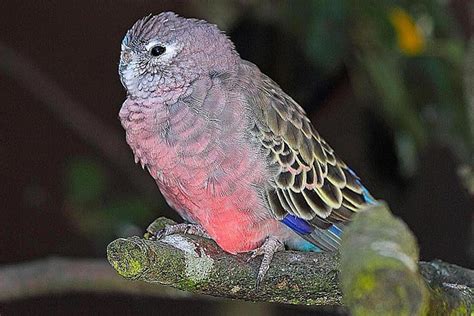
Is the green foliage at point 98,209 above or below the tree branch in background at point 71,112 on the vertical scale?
below

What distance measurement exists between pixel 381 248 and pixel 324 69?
3.50ft

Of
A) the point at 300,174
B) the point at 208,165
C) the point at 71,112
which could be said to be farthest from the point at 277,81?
the point at 71,112

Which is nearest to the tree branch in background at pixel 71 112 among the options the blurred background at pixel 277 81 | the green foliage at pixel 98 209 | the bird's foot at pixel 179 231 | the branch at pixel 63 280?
the blurred background at pixel 277 81

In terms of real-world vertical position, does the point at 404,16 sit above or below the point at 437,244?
above

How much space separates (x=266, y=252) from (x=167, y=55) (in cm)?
30

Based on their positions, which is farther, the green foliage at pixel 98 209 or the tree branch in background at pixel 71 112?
the tree branch in background at pixel 71 112

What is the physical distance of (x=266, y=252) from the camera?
40.7 inches

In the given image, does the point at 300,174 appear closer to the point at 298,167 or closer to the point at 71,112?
the point at 298,167

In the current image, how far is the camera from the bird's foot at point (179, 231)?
→ 1067 mm

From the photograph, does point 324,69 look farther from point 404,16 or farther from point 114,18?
point 114,18

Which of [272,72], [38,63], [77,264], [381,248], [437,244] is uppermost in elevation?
[38,63]

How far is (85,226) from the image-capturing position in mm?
1929

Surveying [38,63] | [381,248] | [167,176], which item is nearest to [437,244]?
[38,63]

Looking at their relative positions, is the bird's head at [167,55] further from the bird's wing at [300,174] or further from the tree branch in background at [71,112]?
the tree branch in background at [71,112]
